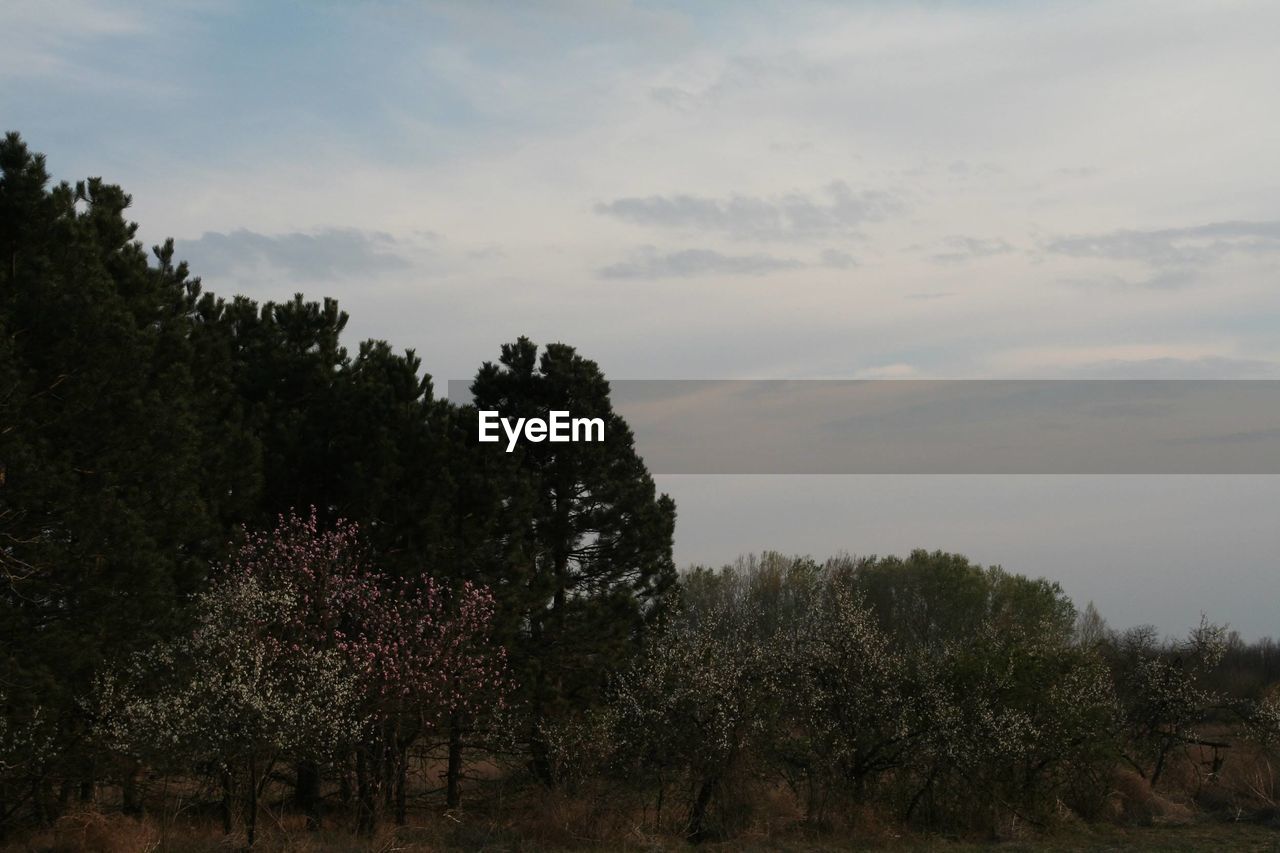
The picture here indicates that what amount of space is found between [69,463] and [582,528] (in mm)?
13066

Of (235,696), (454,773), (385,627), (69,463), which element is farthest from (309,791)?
(69,463)

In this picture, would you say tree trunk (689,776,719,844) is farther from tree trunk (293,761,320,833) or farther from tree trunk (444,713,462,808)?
tree trunk (293,761,320,833)

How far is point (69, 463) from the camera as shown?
1680cm

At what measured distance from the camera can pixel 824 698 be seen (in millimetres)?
21953

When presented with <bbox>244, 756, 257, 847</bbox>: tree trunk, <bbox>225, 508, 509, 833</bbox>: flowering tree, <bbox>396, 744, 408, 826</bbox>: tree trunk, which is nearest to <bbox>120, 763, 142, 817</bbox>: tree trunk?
<bbox>244, 756, 257, 847</bbox>: tree trunk

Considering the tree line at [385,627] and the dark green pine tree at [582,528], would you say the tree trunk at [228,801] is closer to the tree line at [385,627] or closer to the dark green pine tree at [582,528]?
the tree line at [385,627]

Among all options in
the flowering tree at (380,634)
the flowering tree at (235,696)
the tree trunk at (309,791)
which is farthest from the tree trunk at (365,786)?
the flowering tree at (235,696)

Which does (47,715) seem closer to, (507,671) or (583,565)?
(507,671)

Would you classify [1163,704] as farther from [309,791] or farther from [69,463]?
[69,463]

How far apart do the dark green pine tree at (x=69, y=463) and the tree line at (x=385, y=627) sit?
0.15ft

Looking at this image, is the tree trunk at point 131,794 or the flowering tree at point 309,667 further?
the tree trunk at point 131,794

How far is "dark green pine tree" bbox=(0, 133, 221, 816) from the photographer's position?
1641cm

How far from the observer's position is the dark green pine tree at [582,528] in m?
26.2

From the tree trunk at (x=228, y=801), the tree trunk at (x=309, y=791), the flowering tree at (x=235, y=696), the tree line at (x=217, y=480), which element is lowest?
the tree trunk at (x=309, y=791)
